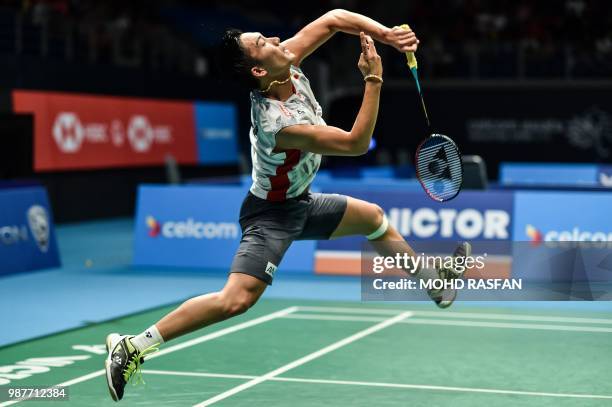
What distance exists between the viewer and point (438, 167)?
614cm

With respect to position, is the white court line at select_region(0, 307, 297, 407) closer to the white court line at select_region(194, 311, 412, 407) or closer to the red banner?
the white court line at select_region(194, 311, 412, 407)

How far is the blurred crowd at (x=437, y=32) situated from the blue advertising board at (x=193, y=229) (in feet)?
30.7

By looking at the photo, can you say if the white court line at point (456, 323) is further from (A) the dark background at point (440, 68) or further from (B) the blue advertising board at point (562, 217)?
(A) the dark background at point (440, 68)

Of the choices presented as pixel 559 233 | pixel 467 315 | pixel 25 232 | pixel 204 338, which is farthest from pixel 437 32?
pixel 204 338

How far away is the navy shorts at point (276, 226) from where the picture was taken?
573cm

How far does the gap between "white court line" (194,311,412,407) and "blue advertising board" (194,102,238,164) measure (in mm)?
14806

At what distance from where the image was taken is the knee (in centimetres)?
558

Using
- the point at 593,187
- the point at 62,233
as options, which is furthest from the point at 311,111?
the point at 62,233

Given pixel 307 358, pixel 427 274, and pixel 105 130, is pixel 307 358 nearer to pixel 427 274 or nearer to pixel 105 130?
pixel 427 274

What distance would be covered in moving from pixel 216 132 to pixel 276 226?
1913 centimetres

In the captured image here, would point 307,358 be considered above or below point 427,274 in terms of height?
below

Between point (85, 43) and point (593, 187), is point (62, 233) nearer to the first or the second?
point (85, 43)

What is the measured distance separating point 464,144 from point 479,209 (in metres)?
17.1

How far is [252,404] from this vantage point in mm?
6230
